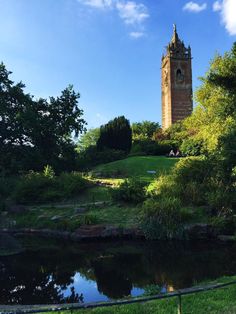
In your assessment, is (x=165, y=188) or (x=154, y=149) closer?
(x=165, y=188)

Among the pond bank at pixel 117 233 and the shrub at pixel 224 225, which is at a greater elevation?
the shrub at pixel 224 225

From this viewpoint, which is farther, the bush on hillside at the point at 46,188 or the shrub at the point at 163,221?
the bush on hillside at the point at 46,188

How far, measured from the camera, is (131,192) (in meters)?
20.2

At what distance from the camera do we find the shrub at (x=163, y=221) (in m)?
16.0

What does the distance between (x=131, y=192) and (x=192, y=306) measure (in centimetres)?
1362

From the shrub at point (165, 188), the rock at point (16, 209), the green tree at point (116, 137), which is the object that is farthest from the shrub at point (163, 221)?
the green tree at point (116, 137)

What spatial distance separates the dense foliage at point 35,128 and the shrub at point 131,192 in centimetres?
1192

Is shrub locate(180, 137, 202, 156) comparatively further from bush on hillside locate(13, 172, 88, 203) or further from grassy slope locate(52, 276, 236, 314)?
grassy slope locate(52, 276, 236, 314)

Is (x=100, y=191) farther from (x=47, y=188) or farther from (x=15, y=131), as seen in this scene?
(x=15, y=131)

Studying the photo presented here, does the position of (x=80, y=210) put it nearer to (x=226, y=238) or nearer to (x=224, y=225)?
(x=224, y=225)

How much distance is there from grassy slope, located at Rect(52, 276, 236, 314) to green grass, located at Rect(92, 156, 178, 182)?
21.0 metres

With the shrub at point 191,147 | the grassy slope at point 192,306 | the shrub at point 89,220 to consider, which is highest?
the shrub at point 191,147

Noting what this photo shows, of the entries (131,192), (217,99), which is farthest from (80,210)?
A: (217,99)

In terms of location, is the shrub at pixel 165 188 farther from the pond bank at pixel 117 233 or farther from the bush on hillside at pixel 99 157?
the bush on hillside at pixel 99 157
